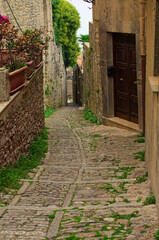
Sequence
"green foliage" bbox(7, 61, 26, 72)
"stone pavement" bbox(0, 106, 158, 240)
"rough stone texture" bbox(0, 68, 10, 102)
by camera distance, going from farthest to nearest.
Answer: "green foliage" bbox(7, 61, 26, 72)
"rough stone texture" bbox(0, 68, 10, 102)
"stone pavement" bbox(0, 106, 158, 240)

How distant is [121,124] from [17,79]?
4.63m

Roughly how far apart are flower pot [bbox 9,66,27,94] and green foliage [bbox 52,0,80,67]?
17.6 meters

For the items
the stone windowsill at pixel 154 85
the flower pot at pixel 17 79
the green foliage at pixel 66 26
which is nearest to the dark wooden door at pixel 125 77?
the flower pot at pixel 17 79

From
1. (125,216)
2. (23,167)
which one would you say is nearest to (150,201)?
(125,216)

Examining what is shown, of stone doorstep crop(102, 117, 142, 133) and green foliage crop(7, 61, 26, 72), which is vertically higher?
green foliage crop(7, 61, 26, 72)

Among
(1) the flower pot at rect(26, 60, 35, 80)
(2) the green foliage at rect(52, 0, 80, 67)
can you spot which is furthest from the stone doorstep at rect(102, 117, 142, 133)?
(2) the green foliage at rect(52, 0, 80, 67)

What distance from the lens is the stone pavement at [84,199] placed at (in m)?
4.55

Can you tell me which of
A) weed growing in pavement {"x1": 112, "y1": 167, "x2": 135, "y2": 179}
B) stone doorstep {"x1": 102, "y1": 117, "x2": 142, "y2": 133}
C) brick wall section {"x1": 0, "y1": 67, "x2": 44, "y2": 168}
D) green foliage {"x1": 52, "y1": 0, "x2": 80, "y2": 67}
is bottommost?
weed growing in pavement {"x1": 112, "y1": 167, "x2": 135, "y2": 179}

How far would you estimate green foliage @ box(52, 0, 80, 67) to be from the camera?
27.2m

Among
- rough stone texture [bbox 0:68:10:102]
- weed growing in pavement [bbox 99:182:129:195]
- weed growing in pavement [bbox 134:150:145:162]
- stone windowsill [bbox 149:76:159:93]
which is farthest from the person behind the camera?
weed growing in pavement [bbox 134:150:145:162]

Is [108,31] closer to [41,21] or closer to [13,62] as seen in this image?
[13,62]

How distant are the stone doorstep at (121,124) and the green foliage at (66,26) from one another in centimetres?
1472

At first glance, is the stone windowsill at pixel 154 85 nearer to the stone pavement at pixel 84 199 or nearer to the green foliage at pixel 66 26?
the stone pavement at pixel 84 199

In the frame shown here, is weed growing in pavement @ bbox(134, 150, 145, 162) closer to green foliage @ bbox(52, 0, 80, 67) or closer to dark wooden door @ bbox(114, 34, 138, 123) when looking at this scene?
dark wooden door @ bbox(114, 34, 138, 123)
